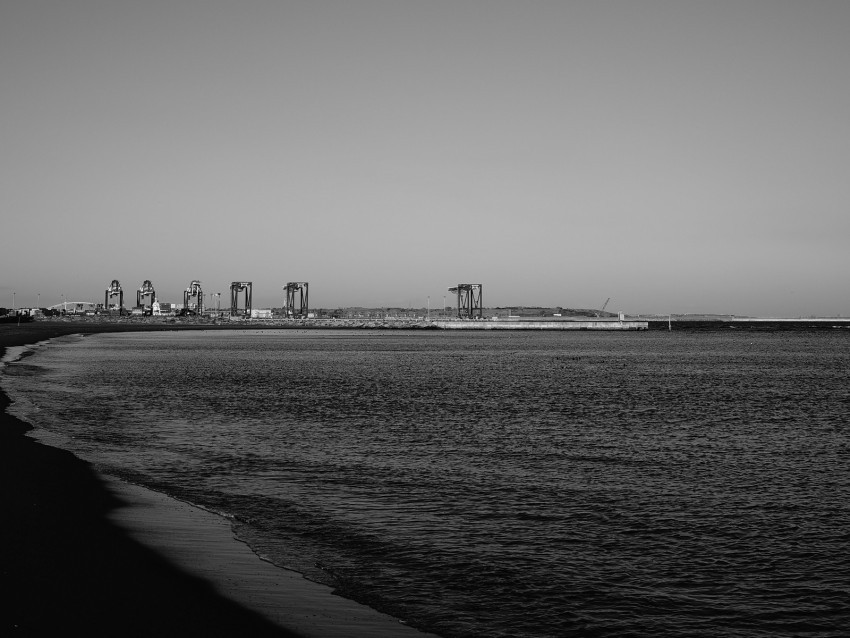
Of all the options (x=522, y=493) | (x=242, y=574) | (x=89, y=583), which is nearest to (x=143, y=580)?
(x=89, y=583)

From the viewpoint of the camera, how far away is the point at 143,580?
8805mm

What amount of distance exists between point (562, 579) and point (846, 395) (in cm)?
3379

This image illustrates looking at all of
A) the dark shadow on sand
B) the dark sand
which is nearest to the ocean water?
the dark sand

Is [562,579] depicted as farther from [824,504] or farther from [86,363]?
[86,363]

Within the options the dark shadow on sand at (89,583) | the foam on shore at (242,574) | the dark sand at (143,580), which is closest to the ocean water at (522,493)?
the foam on shore at (242,574)

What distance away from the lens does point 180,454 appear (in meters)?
19.0

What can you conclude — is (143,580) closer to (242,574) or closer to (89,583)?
(89,583)

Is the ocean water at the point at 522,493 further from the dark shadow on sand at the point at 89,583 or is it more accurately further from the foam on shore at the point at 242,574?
the dark shadow on sand at the point at 89,583

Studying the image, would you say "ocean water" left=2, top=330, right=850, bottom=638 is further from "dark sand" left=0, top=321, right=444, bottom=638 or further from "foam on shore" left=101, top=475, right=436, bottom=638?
"dark sand" left=0, top=321, right=444, bottom=638

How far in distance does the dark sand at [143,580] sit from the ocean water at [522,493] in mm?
574

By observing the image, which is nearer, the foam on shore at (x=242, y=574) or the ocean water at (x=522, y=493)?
the foam on shore at (x=242, y=574)

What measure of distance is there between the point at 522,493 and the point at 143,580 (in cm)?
790

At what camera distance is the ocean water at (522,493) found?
903cm

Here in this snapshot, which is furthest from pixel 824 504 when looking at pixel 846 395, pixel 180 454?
pixel 846 395
